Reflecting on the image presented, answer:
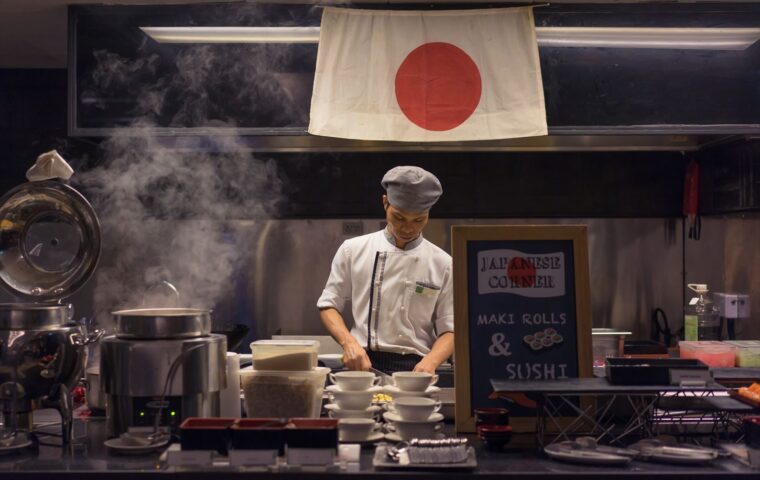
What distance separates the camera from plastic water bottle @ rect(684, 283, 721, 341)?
5.12 metres

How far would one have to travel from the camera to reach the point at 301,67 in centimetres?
408

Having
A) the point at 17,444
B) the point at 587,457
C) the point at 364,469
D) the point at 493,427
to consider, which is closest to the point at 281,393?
the point at 364,469

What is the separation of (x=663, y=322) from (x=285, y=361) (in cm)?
398

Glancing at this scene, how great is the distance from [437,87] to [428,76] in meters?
0.07

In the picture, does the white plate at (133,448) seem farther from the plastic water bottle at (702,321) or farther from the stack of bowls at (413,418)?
the plastic water bottle at (702,321)

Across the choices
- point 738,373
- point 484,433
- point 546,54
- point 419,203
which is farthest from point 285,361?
point 546,54

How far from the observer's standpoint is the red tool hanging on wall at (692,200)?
211 inches

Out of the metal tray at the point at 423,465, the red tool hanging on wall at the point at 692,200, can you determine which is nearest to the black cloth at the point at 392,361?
the metal tray at the point at 423,465

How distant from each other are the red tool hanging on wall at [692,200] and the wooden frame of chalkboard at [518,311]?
3.45m

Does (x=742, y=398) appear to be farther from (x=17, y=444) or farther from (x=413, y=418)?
(x=17, y=444)

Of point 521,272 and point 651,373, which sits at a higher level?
point 521,272

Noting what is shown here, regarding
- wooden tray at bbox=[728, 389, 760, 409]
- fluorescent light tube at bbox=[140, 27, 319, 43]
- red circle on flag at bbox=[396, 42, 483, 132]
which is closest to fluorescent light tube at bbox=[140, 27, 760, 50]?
fluorescent light tube at bbox=[140, 27, 319, 43]

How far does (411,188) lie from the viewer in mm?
3562

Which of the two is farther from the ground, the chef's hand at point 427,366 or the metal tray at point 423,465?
the chef's hand at point 427,366
